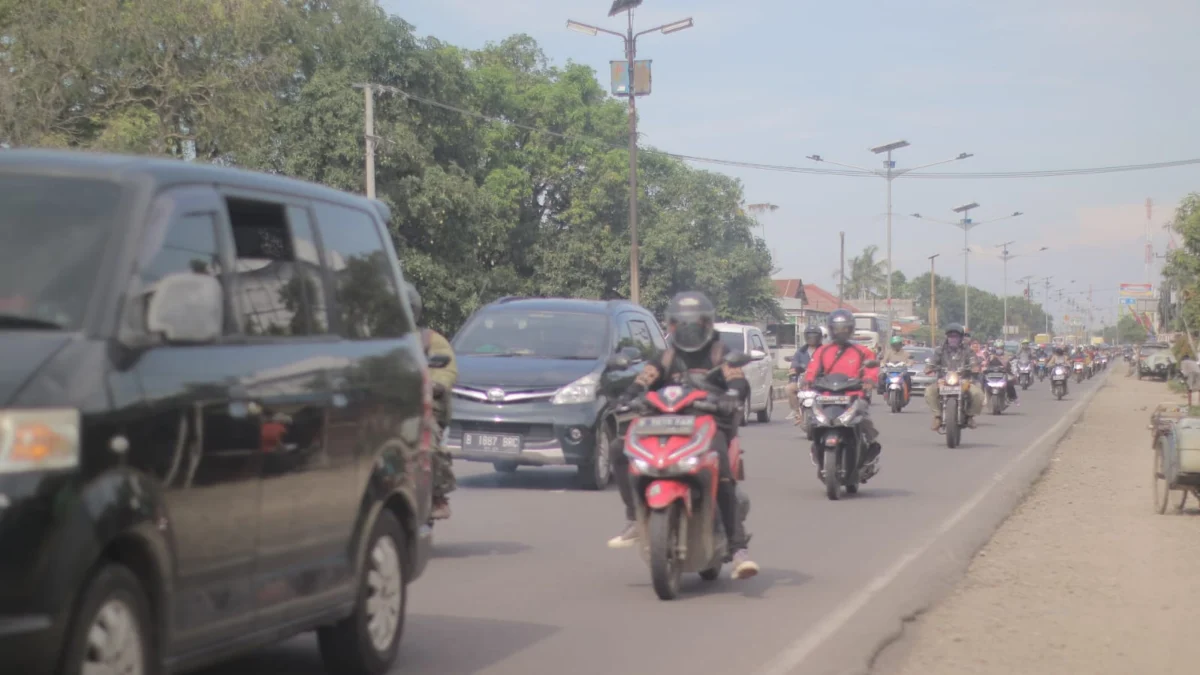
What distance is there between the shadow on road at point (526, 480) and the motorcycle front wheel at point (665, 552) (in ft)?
21.6

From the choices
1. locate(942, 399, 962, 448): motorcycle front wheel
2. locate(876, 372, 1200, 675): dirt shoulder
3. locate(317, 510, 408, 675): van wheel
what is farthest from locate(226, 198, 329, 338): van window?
locate(942, 399, 962, 448): motorcycle front wheel

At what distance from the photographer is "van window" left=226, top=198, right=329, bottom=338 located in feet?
18.0

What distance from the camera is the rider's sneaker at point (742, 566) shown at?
9008 millimetres

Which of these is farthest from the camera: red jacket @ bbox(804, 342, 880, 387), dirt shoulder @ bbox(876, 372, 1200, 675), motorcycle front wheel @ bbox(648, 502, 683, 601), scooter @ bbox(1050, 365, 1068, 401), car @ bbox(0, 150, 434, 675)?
scooter @ bbox(1050, 365, 1068, 401)

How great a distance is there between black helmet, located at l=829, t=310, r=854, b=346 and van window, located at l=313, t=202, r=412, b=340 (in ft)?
27.3

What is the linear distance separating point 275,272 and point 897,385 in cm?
2928

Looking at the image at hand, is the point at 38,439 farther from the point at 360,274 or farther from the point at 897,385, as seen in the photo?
the point at 897,385

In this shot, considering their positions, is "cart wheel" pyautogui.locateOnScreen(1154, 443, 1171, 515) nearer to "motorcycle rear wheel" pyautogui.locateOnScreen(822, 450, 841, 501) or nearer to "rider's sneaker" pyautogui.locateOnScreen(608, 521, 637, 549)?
"motorcycle rear wheel" pyautogui.locateOnScreen(822, 450, 841, 501)

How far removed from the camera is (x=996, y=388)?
32625 mm

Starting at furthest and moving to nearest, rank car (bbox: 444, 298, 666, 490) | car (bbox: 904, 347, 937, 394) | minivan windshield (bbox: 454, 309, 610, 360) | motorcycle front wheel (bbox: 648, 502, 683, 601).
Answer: car (bbox: 904, 347, 937, 394) < minivan windshield (bbox: 454, 309, 610, 360) < car (bbox: 444, 298, 666, 490) < motorcycle front wheel (bbox: 648, 502, 683, 601)

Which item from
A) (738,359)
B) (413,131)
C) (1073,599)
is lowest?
(1073,599)

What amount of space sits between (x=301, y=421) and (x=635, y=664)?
7.47 feet

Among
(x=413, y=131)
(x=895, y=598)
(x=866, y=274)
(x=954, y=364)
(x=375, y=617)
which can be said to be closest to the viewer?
(x=375, y=617)

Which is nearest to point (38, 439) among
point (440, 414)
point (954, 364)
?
point (440, 414)
